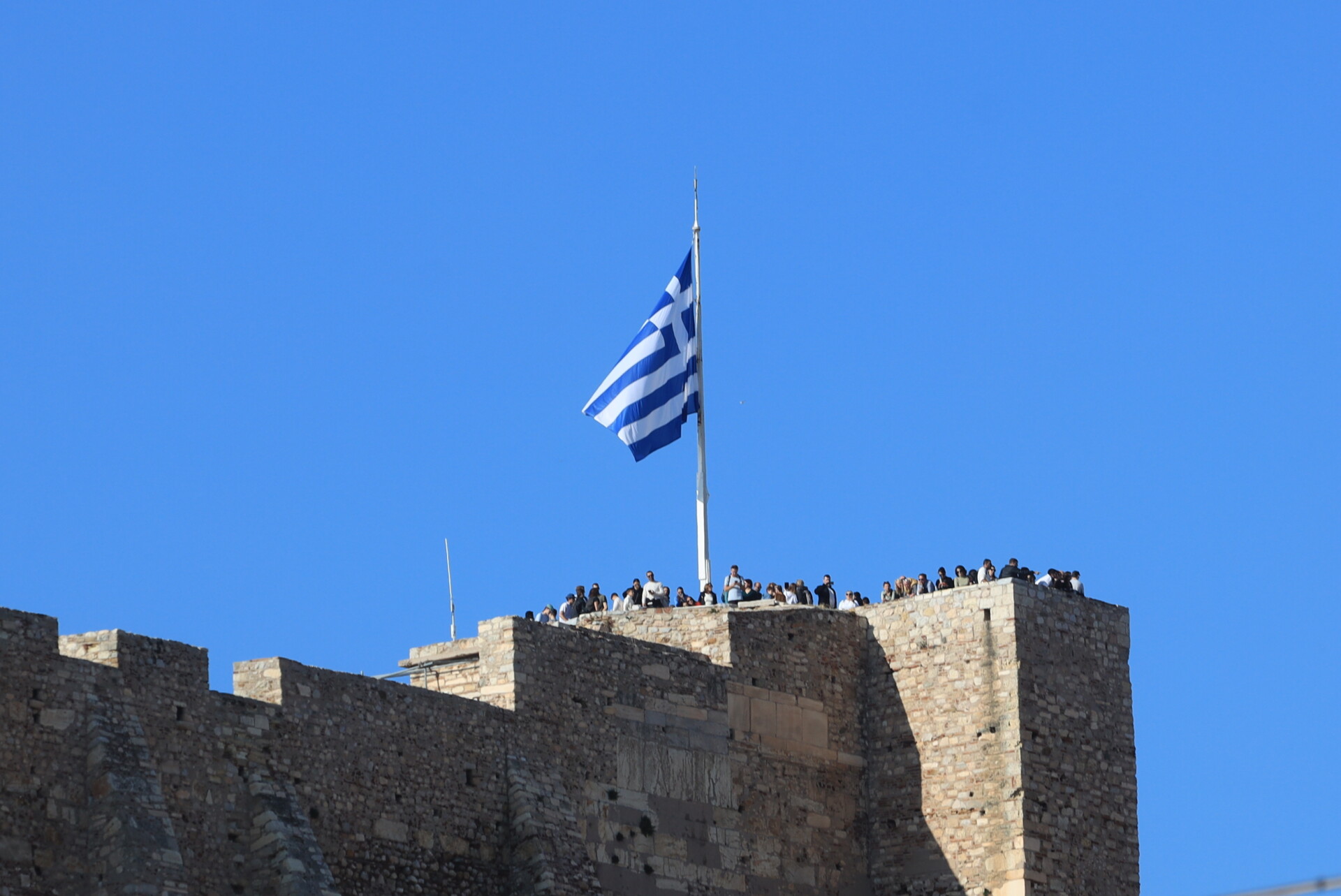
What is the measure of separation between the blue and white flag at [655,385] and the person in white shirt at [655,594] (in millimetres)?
2797

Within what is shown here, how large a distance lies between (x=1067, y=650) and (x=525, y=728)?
8.19 m

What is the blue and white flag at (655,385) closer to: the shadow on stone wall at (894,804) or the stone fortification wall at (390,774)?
the shadow on stone wall at (894,804)

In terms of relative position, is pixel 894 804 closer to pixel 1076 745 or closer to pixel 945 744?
pixel 945 744

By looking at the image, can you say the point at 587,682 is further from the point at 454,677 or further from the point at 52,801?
the point at 52,801

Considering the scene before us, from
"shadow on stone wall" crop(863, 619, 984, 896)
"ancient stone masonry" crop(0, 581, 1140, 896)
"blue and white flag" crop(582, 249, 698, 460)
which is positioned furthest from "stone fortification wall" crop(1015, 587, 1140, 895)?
"blue and white flag" crop(582, 249, 698, 460)

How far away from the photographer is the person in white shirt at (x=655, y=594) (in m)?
46.9

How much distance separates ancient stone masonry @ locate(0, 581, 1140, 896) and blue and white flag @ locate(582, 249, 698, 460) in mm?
4041

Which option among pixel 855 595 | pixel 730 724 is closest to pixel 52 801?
pixel 730 724

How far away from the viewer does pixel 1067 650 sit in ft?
153

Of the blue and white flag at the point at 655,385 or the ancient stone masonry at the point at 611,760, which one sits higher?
the blue and white flag at the point at 655,385

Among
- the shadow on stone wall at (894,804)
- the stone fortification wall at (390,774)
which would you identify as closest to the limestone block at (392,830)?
the stone fortification wall at (390,774)

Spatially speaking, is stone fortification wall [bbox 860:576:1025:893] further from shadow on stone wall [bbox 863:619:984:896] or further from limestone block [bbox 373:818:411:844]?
limestone block [bbox 373:818:411:844]

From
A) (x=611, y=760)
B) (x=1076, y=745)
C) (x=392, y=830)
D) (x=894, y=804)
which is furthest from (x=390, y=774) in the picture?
(x=1076, y=745)

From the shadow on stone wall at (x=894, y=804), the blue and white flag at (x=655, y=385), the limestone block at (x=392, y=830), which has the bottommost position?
the limestone block at (x=392, y=830)
